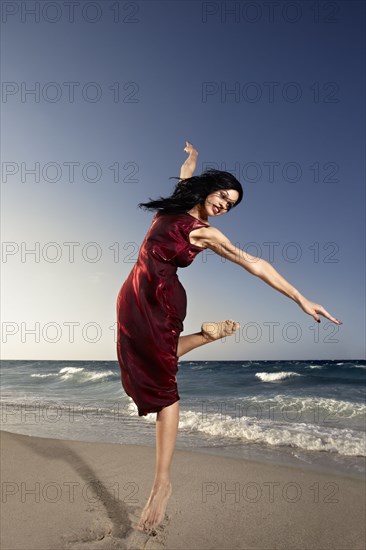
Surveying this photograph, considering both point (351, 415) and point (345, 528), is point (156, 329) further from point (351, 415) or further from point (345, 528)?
point (351, 415)

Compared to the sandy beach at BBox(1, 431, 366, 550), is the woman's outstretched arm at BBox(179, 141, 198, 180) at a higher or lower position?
higher

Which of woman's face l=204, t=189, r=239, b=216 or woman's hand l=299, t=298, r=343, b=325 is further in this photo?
woman's face l=204, t=189, r=239, b=216

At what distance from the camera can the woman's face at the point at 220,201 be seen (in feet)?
9.03

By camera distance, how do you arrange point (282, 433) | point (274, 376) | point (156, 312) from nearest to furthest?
point (156, 312), point (282, 433), point (274, 376)

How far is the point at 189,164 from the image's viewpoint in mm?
3398

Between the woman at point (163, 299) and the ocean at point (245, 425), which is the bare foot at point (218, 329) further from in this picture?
the ocean at point (245, 425)

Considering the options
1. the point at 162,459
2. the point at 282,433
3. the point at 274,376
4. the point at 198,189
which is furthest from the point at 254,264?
the point at 274,376

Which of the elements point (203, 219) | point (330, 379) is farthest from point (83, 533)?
point (330, 379)

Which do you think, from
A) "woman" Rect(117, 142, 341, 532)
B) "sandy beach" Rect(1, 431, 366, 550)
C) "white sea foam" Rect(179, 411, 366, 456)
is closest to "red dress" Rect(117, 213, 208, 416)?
"woman" Rect(117, 142, 341, 532)

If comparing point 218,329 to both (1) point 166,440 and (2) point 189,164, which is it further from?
(2) point 189,164

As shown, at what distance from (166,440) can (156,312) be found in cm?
75

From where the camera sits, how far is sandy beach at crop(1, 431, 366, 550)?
4500mm

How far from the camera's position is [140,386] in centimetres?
271

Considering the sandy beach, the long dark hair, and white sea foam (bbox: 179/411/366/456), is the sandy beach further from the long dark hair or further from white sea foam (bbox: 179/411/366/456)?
the long dark hair
